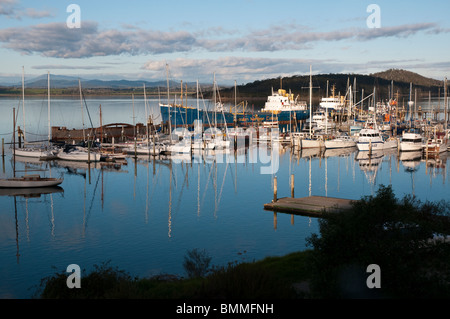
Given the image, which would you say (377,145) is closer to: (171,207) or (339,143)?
(339,143)

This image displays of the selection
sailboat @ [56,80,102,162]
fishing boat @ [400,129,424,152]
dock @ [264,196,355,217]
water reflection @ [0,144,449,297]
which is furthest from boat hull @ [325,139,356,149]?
dock @ [264,196,355,217]

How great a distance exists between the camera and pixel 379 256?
1430 cm

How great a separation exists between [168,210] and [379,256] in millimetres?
22957

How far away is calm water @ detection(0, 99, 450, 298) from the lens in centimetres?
2436

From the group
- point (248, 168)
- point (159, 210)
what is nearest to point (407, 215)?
point (159, 210)

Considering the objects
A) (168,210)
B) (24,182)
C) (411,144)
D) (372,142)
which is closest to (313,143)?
(372,142)

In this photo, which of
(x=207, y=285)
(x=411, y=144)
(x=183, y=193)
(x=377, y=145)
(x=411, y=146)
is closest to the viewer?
(x=207, y=285)

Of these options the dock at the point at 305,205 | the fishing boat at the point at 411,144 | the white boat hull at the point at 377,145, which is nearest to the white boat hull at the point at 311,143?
the white boat hull at the point at 377,145

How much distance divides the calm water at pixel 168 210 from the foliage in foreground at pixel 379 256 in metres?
9.52

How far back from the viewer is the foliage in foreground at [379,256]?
548 inches

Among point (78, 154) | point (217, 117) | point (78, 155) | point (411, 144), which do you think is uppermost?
point (217, 117)

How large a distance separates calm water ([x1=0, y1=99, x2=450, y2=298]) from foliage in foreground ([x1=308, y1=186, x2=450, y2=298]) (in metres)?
9.52

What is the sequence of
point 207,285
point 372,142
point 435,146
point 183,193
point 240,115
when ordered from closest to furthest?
1. point 207,285
2. point 183,193
3. point 435,146
4. point 372,142
5. point 240,115

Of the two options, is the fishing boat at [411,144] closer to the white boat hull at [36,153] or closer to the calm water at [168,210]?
the calm water at [168,210]
